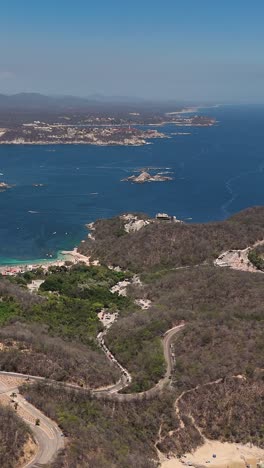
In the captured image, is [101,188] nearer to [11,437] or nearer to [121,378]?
[121,378]

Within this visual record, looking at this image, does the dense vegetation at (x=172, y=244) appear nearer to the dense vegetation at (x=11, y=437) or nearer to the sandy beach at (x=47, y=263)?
the sandy beach at (x=47, y=263)

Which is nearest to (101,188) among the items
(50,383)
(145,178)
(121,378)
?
(145,178)

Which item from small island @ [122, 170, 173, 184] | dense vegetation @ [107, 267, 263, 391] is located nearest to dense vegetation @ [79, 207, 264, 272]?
dense vegetation @ [107, 267, 263, 391]

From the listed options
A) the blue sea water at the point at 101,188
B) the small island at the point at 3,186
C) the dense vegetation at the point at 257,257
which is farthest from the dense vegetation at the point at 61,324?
the small island at the point at 3,186

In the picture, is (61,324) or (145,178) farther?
(145,178)

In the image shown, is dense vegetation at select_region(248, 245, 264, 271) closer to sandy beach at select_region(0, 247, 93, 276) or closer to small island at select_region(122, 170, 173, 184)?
sandy beach at select_region(0, 247, 93, 276)

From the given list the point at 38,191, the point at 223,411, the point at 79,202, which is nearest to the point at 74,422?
the point at 223,411
